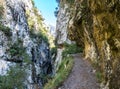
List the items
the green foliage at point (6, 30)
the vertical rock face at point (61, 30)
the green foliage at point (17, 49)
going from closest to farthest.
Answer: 1. the vertical rock face at point (61, 30)
2. the green foliage at point (17, 49)
3. the green foliage at point (6, 30)

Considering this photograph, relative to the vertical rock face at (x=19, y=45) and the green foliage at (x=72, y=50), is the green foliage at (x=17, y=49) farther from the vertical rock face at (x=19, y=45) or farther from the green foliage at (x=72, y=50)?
the green foliage at (x=72, y=50)

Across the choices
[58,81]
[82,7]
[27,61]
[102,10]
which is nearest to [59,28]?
[27,61]

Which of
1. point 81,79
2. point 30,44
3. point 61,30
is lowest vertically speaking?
point 81,79

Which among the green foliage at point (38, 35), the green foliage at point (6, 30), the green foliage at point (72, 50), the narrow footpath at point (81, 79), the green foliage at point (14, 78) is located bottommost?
the green foliage at point (14, 78)

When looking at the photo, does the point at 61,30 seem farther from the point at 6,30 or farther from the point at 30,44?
Answer: the point at 30,44

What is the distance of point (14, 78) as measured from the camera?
48906mm

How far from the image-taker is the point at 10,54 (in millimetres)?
54031

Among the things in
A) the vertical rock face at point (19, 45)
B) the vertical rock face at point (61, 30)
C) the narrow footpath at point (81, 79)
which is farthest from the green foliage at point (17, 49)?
the narrow footpath at point (81, 79)

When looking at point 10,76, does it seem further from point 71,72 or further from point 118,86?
point 118,86

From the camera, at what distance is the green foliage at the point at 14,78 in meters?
45.7

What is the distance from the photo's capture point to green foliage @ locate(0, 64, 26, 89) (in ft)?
150

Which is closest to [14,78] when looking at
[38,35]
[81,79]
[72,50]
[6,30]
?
[6,30]

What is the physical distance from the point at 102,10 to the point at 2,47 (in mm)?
42693

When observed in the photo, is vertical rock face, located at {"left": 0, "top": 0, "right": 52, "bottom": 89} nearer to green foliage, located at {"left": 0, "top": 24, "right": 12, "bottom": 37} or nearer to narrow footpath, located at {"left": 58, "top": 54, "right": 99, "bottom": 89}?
green foliage, located at {"left": 0, "top": 24, "right": 12, "bottom": 37}
